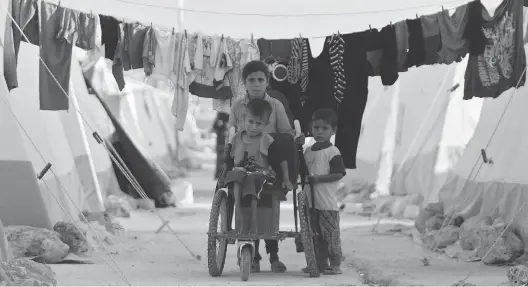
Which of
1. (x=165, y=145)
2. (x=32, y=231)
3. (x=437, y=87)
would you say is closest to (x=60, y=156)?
(x=32, y=231)

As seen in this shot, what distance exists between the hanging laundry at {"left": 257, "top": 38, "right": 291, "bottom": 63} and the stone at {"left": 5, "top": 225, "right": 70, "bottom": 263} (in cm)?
326

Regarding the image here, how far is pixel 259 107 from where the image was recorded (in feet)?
18.9

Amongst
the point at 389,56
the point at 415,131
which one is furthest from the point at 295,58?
the point at 415,131

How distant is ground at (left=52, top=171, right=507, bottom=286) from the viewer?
5.63 meters

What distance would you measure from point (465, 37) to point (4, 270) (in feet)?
16.3

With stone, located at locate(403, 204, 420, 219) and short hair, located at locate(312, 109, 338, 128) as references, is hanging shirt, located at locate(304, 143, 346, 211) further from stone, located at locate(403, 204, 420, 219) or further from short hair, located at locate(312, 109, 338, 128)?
stone, located at locate(403, 204, 420, 219)

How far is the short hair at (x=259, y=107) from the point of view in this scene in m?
5.77

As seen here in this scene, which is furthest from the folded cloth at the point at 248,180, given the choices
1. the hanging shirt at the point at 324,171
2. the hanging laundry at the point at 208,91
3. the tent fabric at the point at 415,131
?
the tent fabric at the point at 415,131

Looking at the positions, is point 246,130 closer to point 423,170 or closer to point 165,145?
point 423,170

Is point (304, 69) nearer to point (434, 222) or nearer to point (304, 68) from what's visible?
point (304, 68)

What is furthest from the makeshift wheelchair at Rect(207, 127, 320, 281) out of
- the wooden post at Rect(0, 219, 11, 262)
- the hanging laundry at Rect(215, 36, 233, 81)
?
the hanging laundry at Rect(215, 36, 233, 81)

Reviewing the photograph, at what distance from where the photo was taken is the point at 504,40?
23.7 feet

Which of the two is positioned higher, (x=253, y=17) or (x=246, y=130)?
(x=253, y=17)

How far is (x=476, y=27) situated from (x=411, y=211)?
415cm
